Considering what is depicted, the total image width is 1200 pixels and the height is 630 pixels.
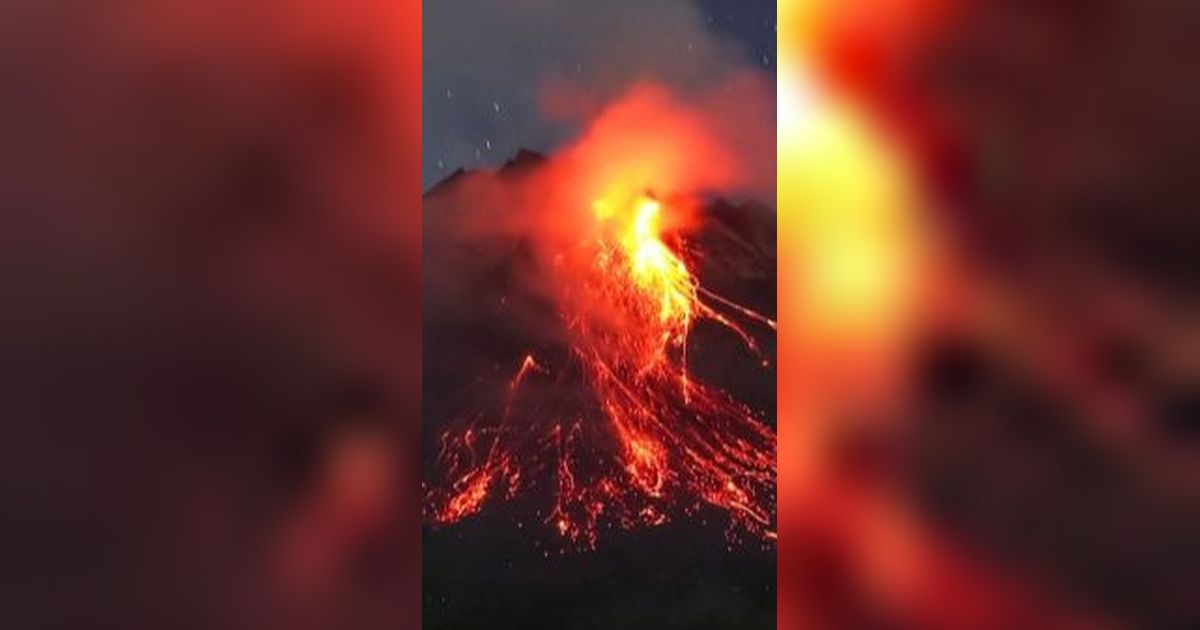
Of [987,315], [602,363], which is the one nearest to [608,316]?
[602,363]

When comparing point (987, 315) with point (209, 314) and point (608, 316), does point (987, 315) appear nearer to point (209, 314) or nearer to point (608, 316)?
point (608, 316)

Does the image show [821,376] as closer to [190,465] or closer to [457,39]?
[457,39]

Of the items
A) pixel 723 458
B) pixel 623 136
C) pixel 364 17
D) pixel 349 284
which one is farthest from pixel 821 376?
pixel 364 17

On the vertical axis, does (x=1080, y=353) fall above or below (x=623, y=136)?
below

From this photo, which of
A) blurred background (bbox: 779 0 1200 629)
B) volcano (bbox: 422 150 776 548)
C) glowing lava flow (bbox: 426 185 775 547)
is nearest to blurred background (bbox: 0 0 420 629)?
volcano (bbox: 422 150 776 548)

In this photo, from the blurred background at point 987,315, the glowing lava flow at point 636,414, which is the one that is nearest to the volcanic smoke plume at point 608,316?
the glowing lava flow at point 636,414

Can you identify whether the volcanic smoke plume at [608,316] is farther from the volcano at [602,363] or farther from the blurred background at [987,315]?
the blurred background at [987,315]
